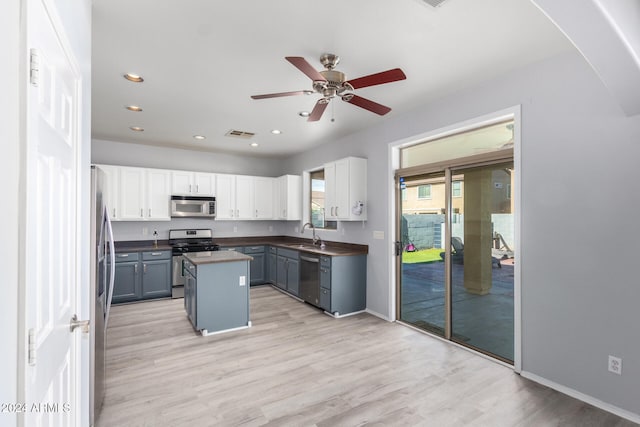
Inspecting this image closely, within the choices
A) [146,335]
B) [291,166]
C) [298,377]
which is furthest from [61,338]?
[291,166]

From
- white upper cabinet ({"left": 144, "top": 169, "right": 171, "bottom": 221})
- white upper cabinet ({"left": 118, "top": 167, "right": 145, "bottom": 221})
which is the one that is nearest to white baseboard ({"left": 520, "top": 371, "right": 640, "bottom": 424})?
white upper cabinet ({"left": 144, "top": 169, "right": 171, "bottom": 221})

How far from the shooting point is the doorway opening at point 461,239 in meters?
3.16

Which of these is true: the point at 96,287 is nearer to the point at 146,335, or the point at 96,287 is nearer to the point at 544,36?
the point at 146,335

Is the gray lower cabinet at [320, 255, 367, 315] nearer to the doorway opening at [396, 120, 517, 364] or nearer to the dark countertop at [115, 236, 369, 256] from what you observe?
the dark countertop at [115, 236, 369, 256]

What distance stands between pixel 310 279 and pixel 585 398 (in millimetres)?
3369

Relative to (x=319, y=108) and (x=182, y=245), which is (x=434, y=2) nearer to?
(x=319, y=108)

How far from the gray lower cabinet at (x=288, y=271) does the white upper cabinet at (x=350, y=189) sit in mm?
1168

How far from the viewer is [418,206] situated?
410 centimetres

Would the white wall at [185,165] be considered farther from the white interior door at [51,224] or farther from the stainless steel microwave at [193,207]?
the white interior door at [51,224]

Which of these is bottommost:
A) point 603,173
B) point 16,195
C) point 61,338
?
point 61,338

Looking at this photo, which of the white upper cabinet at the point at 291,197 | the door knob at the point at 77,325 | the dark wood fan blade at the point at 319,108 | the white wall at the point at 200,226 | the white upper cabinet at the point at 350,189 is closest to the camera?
the door knob at the point at 77,325

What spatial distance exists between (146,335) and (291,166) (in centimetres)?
433

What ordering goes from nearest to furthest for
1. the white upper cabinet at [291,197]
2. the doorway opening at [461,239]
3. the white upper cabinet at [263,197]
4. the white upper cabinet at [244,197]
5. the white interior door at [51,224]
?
the white interior door at [51,224] < the doorway opening at [461,239] < the white upper cabinet at [244,197] < the white upper cabinet at [291,197] < the white upper cabinet at [263,197]

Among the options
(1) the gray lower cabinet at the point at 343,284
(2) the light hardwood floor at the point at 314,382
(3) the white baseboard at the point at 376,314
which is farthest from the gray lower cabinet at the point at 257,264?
(3) the white baseboard at the point at 376,314
